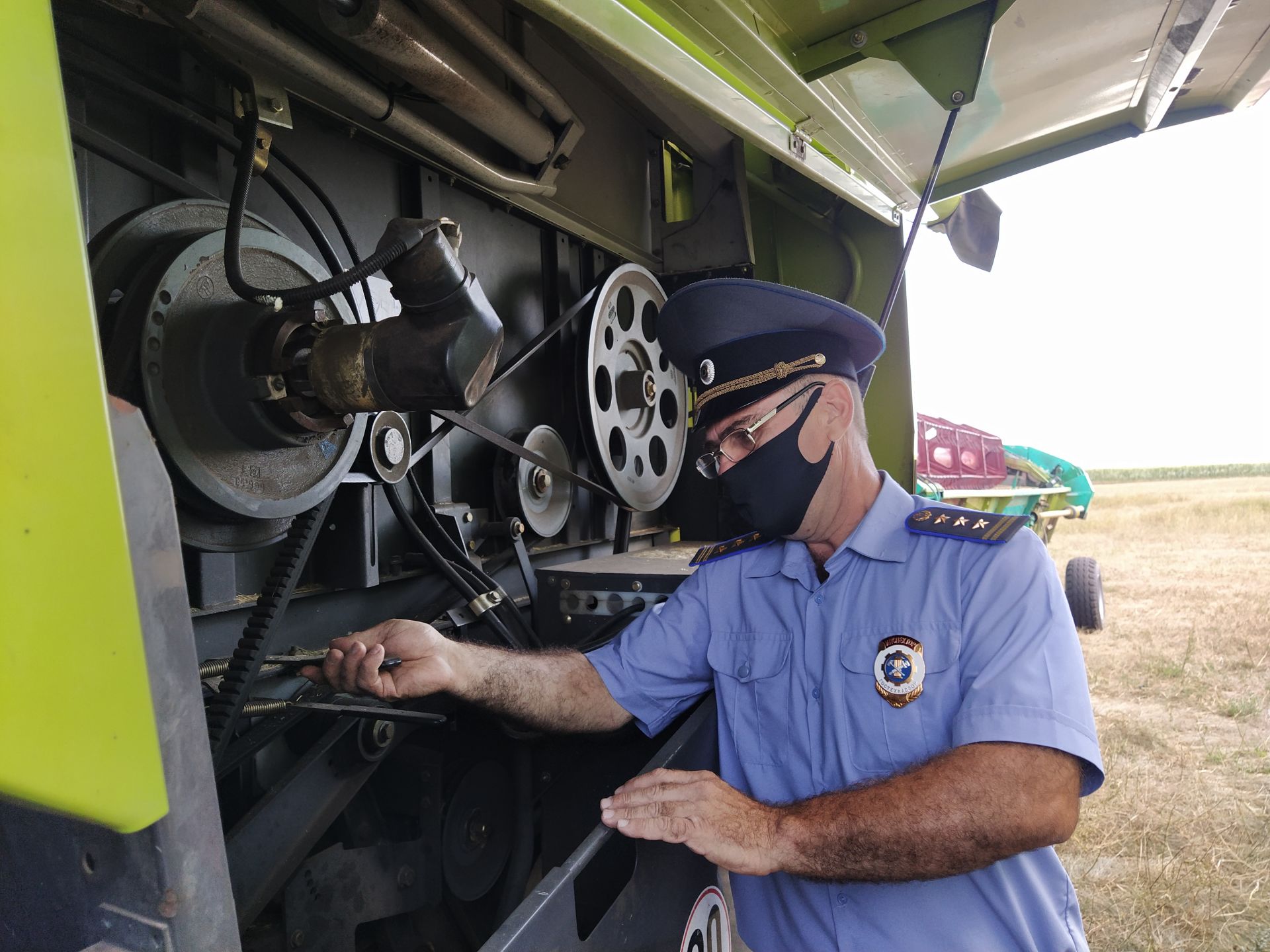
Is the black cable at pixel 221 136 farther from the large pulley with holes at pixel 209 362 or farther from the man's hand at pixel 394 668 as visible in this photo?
the man's hand at pixel 394 668

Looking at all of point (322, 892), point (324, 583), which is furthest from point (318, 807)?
point (324, 583)

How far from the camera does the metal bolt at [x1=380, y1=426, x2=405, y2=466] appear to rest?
165 cm

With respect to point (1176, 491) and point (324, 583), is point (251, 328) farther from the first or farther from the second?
point (1176, 491)

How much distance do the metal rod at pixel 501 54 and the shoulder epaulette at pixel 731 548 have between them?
3.54 feet

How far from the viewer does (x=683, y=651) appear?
1.63 meters

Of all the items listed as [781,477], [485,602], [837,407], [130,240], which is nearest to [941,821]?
[781,477]

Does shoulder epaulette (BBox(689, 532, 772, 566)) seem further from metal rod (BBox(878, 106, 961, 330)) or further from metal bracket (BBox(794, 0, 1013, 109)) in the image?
metal bracket (BBox(794, 0, 1013, 109))

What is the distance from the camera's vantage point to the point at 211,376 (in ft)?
4.29

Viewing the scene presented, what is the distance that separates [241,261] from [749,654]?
1107 mm

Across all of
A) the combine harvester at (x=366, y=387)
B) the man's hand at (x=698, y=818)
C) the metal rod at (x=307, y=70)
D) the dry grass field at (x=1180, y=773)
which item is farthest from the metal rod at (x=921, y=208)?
the dry grass field at (x=1180, y=773)

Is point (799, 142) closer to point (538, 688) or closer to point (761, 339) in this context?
point (761, 339)

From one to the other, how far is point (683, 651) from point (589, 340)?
1.04 m

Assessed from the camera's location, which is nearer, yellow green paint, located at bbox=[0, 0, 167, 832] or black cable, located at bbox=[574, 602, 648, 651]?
yellow green paint, located at bbox=[0, 0, 167, 832]

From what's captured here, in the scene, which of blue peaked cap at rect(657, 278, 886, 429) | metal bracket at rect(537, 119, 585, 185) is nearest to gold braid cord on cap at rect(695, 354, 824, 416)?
blue peaked cap at rect(657, 278, 886, 429)
